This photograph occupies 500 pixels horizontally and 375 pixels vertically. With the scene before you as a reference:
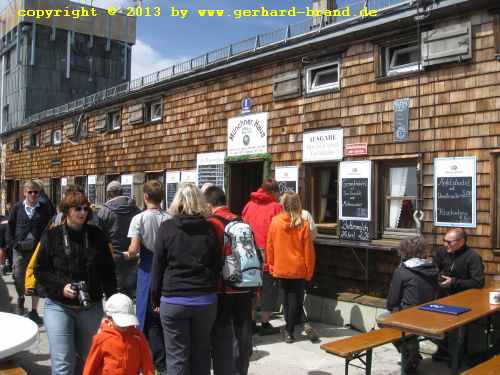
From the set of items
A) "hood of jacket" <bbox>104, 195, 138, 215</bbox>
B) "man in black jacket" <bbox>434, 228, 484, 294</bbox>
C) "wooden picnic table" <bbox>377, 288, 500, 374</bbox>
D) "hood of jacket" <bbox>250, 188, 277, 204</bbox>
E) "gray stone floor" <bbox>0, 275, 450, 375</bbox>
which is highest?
"hood of jacket" <bbox>250, 188, 277, 204</bbox>

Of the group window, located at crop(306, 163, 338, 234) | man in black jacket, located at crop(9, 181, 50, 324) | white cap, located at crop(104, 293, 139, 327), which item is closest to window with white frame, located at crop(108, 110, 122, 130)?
window, located at crop(306, 163, 338, 234)

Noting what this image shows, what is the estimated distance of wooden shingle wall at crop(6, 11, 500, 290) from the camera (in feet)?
21.0

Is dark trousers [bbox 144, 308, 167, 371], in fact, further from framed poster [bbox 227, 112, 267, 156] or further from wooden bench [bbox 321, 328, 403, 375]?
framed poster [bbox 227, 112, 267, 156]

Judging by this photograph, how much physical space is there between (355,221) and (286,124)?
7.33ft

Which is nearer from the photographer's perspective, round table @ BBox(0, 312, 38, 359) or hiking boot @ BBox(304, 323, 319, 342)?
round table @ BBox(0, 312, 38, 359)

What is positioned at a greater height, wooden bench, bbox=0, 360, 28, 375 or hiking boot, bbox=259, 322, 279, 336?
wooden bench, bbox=0, 360, 28, 375

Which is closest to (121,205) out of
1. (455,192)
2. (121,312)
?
(121,312)

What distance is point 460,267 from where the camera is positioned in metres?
5.70

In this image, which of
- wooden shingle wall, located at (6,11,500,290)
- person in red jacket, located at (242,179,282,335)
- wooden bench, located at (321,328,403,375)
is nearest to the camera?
wooden bench, located at (321,328,403,375)

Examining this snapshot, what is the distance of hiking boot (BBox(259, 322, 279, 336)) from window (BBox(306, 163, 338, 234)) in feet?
7.67

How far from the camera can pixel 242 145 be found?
9.97 m

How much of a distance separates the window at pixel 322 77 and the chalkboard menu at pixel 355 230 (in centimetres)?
211

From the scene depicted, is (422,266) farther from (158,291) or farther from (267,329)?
(158,291)

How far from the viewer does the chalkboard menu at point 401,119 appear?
720 cm
